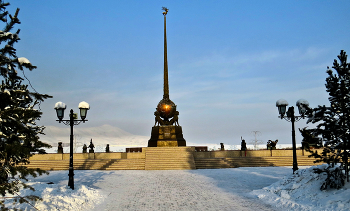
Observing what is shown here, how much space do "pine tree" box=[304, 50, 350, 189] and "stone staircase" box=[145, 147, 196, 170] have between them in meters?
15.4

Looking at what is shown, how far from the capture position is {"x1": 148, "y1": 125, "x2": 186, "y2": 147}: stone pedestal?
32.0 m

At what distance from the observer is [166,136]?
3259cm

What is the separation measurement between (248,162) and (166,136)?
9.74m

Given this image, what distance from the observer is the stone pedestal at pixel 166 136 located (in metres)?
32.0

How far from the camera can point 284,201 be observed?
403 inches

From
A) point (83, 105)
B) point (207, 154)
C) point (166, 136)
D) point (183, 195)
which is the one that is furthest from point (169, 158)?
point (183, 195)

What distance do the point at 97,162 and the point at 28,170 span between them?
73.2 ft

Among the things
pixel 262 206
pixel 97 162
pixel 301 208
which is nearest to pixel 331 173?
pixel 301 208

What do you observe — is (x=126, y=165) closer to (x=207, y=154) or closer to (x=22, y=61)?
(x=207, y=154)

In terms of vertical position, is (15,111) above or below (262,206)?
above

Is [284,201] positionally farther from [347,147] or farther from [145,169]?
[145,169]

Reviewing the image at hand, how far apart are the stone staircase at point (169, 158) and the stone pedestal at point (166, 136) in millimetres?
4231

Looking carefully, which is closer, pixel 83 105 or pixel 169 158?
pixel 83 105

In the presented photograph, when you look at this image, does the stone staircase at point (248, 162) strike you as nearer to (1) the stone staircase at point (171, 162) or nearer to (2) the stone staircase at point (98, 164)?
(1) the stone staircase at point (171, 162)
